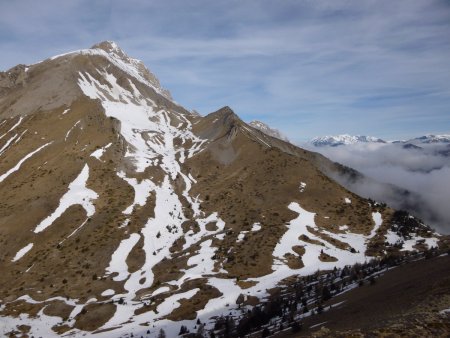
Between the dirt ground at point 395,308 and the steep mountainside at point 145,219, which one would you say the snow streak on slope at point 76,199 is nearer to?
the steep mountainside at point 145,219

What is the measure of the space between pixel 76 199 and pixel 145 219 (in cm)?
1721

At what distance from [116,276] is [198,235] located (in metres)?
20.3

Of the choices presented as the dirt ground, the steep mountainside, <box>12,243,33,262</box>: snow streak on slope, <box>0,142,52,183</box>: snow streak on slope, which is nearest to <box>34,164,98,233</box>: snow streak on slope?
the steep mountainside

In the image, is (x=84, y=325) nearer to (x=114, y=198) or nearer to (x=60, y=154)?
(x=114, y=198)

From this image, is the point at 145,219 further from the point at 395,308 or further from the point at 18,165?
the point at 395,308

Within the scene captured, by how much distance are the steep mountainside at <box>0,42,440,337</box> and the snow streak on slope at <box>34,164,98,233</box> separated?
1.10 feet

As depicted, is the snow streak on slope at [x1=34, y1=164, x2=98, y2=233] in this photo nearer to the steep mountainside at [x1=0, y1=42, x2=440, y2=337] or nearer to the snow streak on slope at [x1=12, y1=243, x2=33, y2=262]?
the steep mountainside at [x1=0, y1=42, x2=440, y2=337]

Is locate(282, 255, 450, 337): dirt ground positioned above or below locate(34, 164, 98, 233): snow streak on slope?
below

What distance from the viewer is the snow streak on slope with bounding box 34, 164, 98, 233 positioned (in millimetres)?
86750

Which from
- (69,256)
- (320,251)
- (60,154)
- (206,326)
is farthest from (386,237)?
(60,154)

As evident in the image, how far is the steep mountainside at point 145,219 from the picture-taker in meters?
59.5

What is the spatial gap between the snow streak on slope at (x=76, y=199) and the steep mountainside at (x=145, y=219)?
336 mm

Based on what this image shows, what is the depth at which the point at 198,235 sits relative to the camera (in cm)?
8481

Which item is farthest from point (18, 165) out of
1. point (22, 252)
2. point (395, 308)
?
point (395, 308)
